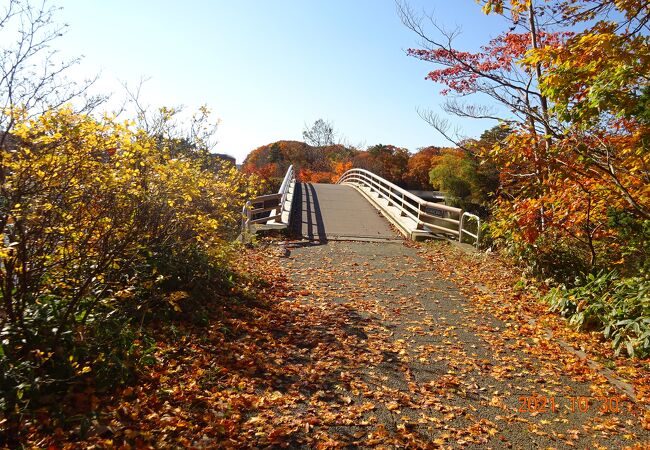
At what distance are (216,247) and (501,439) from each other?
4312 mm

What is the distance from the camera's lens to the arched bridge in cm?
1200

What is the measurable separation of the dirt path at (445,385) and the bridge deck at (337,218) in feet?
18.0

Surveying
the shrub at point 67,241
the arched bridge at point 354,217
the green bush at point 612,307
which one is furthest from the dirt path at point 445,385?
the arched bridge at point 354,217

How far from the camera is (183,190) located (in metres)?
4.77

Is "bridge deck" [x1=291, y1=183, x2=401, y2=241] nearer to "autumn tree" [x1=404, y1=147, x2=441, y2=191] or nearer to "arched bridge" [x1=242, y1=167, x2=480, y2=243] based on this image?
"arched bridge" [x1=242, y1=167, x2=480, y2=243]

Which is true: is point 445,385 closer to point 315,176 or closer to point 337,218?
point 337,218

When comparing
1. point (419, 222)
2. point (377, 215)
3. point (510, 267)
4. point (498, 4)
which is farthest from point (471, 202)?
point (498, 4)

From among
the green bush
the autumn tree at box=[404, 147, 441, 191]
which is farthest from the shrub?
the autumn tree at box=[404, 147, 441, 191]

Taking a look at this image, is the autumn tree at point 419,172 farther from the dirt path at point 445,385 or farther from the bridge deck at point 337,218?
the dirt path at point 445,385

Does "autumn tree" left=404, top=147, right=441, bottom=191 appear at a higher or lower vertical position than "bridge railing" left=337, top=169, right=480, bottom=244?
higher

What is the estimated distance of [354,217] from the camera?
15.7m

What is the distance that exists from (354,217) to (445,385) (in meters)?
11.5

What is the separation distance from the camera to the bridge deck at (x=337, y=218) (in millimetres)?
12664

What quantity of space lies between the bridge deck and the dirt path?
5.47 meters
